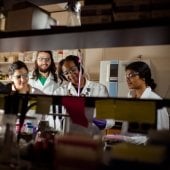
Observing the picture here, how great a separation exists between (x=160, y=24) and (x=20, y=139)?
2.05ft

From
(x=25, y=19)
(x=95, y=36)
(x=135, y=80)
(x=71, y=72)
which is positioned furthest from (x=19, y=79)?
(x=95, y=36)

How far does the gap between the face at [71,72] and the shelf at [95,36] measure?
5.29 ft

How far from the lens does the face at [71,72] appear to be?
115 inches

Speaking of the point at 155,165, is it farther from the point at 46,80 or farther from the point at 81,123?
the point at 46,80

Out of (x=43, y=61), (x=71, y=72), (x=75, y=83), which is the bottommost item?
(x=75, y=83)

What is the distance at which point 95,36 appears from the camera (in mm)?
1062

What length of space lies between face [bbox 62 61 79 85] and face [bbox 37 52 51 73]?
266 mm

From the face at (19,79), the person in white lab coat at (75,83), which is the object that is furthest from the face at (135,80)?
the face at (19,79)

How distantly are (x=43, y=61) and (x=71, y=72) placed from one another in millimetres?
469

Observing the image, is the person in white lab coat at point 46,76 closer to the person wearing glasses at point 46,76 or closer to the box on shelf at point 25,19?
the person wearing glasses at point 46,76

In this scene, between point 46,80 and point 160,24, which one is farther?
point 46,80

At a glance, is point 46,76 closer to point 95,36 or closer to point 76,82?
point 76,82

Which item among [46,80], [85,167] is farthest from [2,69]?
[85,167]

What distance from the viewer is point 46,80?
10.9 ft
